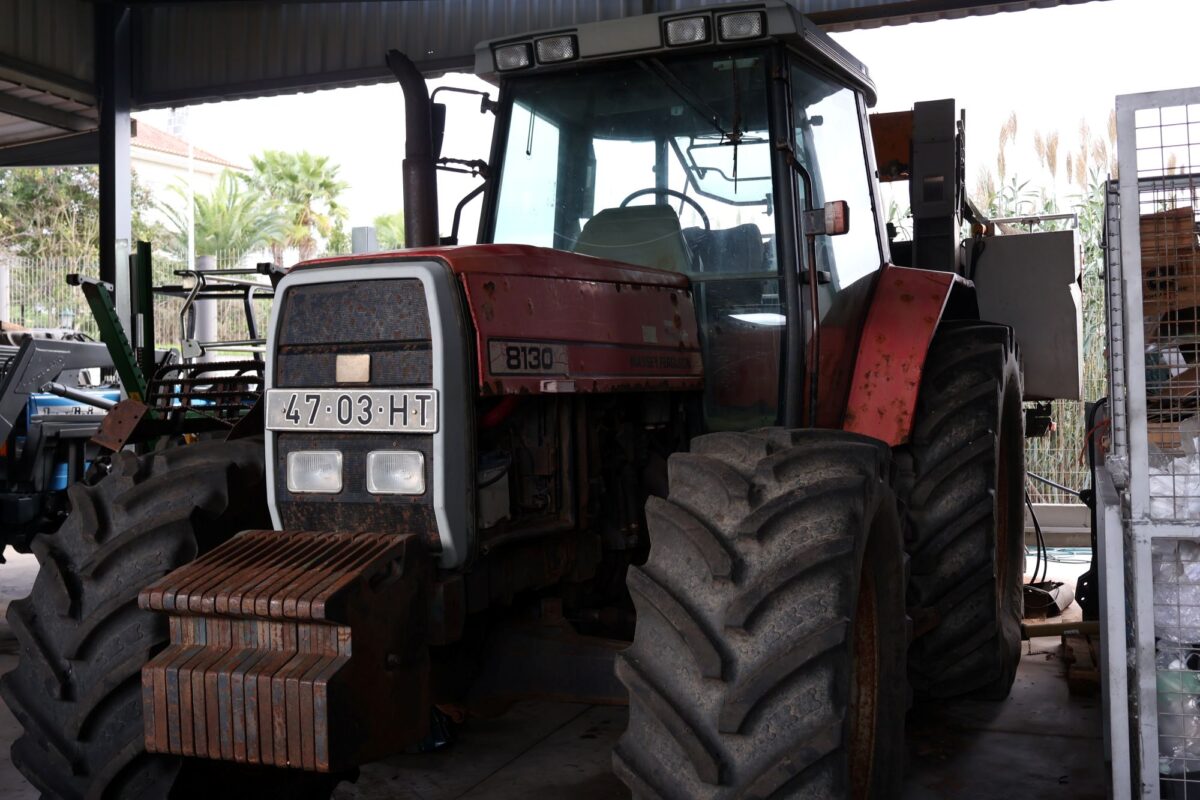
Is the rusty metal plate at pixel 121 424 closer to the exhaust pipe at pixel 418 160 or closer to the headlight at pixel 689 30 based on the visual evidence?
the exhaust pipe at pixel 418 160

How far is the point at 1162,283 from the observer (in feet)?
9.43

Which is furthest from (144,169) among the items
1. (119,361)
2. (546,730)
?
(546,730)

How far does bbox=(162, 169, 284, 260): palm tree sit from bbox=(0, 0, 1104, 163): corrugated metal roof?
2598 cm

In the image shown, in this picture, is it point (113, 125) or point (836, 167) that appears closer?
point (836, 167)

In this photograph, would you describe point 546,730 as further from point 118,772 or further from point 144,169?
point 144,169

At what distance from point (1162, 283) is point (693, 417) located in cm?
135

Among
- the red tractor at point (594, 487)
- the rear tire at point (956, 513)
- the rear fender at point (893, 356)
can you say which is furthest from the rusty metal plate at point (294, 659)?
the rear tire at point (956, 513)

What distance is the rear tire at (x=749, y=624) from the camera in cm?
220

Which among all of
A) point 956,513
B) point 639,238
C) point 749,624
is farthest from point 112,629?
point 956,513

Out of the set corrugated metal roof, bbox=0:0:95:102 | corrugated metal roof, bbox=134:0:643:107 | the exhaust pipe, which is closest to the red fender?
the exhaust pipe

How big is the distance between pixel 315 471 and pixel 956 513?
216 cm

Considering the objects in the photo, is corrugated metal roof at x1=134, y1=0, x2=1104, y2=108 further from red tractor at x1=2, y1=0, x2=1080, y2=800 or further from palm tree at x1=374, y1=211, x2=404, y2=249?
palm tree at x1=374, y1=211, x2=404, y2=249

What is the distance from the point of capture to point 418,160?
3.47 metres

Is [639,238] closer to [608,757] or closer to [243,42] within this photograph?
[608,757]
